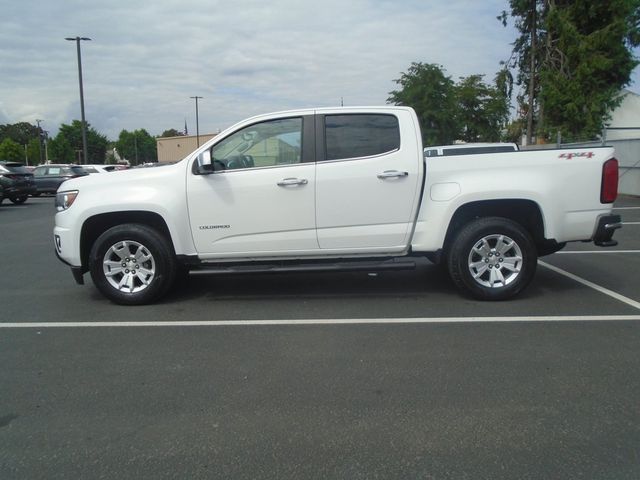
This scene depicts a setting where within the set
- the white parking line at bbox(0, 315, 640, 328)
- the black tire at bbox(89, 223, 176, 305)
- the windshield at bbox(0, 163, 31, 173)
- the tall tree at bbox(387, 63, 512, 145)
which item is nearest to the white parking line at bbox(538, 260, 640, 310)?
the white parking line at bbox(0, 315, 640, 328)

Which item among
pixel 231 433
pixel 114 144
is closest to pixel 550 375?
pixel 231 433

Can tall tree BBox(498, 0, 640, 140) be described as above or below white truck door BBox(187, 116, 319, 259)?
above

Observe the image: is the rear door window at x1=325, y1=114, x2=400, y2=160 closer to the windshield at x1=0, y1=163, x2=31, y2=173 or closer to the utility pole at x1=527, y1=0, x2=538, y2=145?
the windshield at x1=0, y1=163, x2=31, y2=173

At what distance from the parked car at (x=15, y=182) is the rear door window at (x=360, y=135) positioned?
18533 mm

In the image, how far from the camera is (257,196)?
564 centimetres

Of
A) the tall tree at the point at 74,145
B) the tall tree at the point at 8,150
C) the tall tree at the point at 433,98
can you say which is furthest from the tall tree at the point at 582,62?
the tall tree at the point at 8,150

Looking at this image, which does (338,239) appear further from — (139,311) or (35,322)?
(35,322)

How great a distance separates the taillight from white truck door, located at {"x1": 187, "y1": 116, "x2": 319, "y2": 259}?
2972 mm

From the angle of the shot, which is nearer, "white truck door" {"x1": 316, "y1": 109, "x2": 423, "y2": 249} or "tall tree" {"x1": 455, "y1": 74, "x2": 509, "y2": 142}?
"white truck door" {"x1": 316, "y1": 109, "x2": 423, "y2": 249}

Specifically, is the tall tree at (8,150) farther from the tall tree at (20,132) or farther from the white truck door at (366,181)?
the white truck door at (366,181)

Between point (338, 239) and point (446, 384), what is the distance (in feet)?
7.49

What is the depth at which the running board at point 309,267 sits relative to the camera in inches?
225

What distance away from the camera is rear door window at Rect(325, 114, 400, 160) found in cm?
572

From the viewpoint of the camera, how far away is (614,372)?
3949 millimetres
